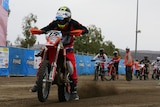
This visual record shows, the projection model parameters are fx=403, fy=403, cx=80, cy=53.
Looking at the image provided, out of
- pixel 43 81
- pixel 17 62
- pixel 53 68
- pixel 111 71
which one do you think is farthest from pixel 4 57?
A: pixel 43 81

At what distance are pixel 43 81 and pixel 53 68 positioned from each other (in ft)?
1.40

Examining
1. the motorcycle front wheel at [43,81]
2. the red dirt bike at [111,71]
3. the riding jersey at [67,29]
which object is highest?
the riding jersey at [67,29]

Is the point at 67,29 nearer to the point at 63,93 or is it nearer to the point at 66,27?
the point at 66,27

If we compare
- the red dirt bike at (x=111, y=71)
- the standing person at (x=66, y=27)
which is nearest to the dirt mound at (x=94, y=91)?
the standing person at (x=66, y=27)

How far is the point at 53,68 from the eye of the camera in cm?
791

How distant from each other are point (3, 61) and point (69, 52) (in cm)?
1563

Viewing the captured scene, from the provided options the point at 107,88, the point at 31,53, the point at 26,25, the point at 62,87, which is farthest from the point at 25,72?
the point at 26,25

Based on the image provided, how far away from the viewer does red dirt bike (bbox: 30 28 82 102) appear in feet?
25.0

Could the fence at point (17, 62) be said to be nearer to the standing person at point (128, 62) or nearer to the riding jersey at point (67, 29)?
the standing person at point (128, 62)

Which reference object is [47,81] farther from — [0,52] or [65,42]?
[0,52]

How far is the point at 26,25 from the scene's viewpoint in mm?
51812

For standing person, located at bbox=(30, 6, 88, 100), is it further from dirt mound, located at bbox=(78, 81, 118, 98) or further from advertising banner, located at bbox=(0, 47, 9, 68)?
advertising banner, located at bbox=(0, 47, 9, 68)

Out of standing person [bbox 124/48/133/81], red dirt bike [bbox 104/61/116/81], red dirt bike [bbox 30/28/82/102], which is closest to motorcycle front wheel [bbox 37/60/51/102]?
red dirt bike [bbox 30/28/82/102]

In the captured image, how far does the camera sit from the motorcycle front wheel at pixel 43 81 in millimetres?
7395
